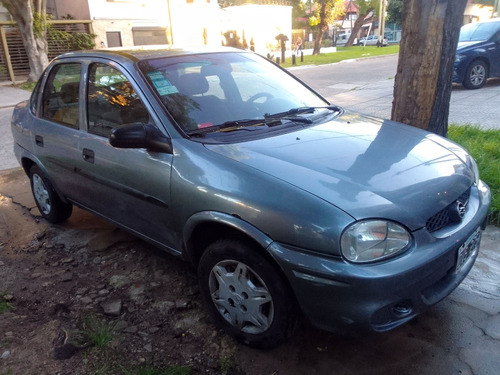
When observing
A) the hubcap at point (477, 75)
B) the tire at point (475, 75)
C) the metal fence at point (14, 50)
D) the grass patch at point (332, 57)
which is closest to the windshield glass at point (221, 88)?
the tire at point (475, 75)

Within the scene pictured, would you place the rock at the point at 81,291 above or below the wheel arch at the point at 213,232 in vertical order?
below

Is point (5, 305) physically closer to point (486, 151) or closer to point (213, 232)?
point (213, 232)

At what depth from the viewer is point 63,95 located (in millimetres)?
3910

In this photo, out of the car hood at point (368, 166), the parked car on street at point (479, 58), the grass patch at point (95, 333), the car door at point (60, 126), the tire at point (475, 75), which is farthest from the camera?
the tire at point (475, 75)

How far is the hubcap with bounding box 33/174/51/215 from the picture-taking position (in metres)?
4.40

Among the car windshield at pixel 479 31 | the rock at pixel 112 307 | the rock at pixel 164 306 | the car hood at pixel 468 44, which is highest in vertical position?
the car windshield at pixel 479 31

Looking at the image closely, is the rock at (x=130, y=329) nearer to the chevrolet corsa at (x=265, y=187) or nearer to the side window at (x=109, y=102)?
the chevrolet corsa at (x=265, y=187)

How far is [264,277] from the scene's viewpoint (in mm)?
2309

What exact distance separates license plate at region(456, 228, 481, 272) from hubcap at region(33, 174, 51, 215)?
3.64 meters

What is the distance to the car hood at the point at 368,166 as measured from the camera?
2176mm

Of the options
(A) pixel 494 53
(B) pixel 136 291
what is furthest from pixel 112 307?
(A) pixel 494 53

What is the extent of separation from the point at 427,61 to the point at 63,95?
331cm

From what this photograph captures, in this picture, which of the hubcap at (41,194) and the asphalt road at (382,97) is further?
the asphalt road at (382,97)

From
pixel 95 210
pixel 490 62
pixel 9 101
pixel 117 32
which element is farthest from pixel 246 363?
pixel 117 32
